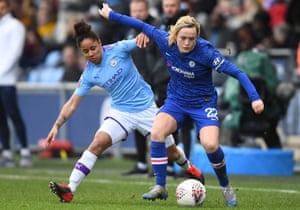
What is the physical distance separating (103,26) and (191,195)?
1124 cm

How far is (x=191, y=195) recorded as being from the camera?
11727 mm

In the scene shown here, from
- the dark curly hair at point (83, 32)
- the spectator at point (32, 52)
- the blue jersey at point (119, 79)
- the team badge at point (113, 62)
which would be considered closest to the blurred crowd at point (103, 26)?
the spectator at point (32, 52)

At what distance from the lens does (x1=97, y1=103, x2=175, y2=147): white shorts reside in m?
12.7

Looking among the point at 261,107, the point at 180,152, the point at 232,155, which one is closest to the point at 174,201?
the point at 180,152

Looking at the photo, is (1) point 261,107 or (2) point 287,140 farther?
(2) point 287,140

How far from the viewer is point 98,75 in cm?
1282

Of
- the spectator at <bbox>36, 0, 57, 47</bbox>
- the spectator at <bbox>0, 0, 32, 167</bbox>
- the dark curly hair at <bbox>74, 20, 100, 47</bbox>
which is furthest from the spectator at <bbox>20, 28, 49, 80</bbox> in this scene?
the dark curly hair at <bbox>74, 20, 100, 47</bbox>

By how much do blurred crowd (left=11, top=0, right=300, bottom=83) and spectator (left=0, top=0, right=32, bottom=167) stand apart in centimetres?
179

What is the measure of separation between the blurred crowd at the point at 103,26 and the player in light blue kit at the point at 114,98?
5.55 m

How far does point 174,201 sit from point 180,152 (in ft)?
3.03

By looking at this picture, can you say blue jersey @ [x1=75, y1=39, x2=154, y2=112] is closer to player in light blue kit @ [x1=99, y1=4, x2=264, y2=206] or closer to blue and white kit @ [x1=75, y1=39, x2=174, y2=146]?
blue and white kit @ [x1=75, y1=39, x2=174, y2=146]

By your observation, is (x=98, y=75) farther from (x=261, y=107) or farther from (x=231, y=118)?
(x=231, y=118)

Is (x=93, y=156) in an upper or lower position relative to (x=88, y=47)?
lower

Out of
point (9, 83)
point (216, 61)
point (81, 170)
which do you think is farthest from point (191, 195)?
point (9, 83)
